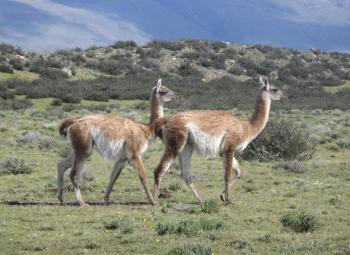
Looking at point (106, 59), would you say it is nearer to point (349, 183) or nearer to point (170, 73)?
point (170, 73)

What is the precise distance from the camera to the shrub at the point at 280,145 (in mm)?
20328

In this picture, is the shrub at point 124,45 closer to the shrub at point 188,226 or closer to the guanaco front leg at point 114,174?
the guanaco front leg at point 114,174

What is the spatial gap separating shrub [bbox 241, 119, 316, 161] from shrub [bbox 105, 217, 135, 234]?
10.9m

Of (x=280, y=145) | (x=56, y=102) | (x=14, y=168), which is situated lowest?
(x=56, y=102)

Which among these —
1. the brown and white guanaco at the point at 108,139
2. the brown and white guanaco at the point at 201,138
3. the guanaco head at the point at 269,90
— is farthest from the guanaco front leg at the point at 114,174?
the guanaco head at the point at 269,90

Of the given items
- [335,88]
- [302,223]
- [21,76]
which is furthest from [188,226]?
[335,88]

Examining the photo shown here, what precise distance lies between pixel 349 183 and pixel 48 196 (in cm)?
689

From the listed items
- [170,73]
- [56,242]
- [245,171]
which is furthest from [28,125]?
[170,73]

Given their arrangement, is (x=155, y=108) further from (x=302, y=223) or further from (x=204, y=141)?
(x=302, y=223)

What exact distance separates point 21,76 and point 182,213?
43.3 metres

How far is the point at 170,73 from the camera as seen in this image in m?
67.0

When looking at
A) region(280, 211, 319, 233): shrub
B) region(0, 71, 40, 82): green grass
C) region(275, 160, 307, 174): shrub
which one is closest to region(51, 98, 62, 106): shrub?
region(0, 71, 40, 82): green grass

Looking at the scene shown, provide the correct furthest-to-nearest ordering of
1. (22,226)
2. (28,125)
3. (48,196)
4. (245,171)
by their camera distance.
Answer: (28,125) < (245,171) < (48,196) < (22,226)

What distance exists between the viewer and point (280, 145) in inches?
804
